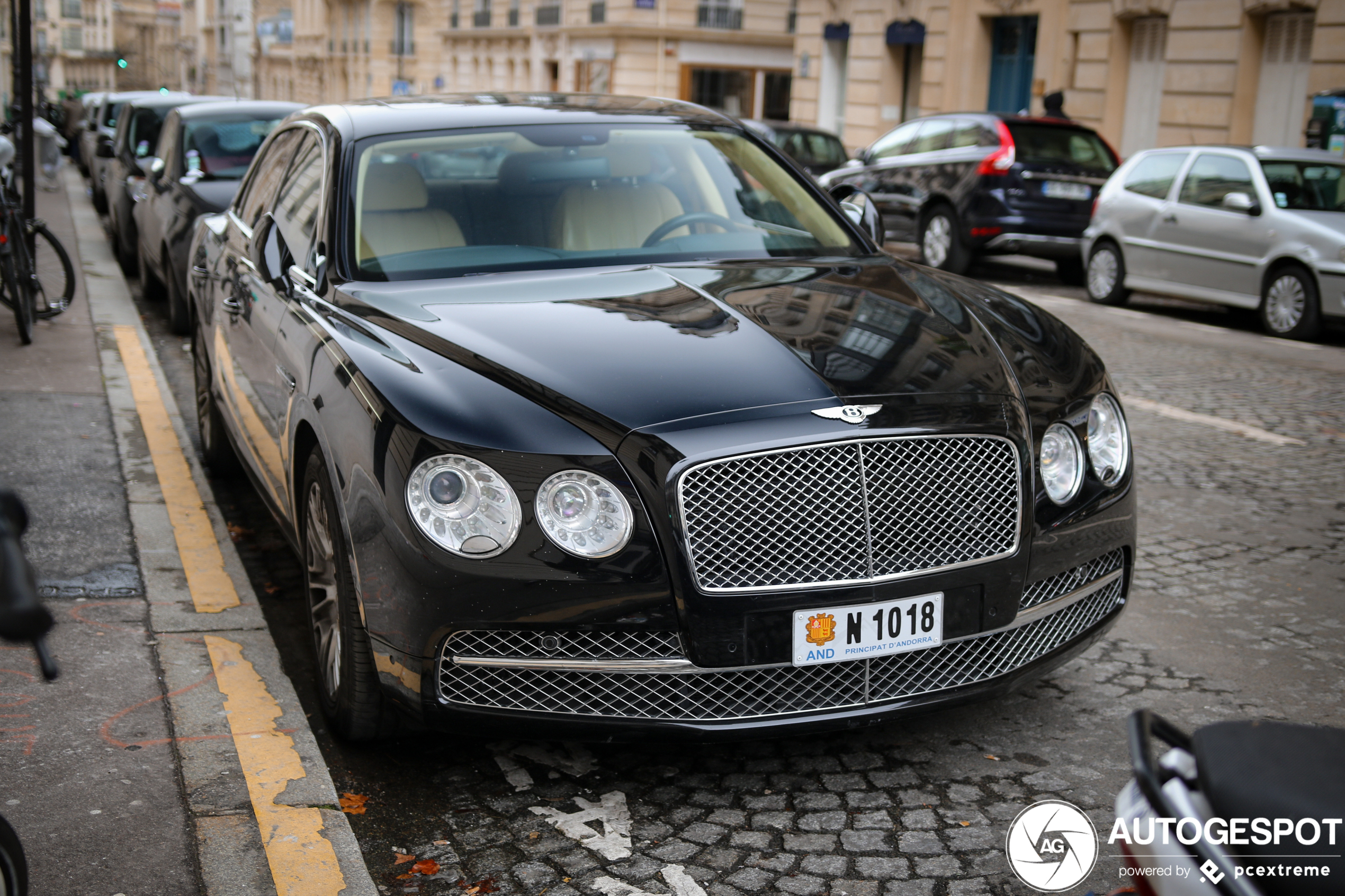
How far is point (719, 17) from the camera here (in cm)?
4969

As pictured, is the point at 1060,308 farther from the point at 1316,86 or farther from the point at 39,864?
the point at 39,864

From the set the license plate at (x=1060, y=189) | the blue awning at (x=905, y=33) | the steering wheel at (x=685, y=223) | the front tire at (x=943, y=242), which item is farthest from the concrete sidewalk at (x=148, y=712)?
the blue awning at (x=905, y=33)

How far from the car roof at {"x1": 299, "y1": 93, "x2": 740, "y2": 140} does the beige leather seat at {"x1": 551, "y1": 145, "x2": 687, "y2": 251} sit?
250 millimetres

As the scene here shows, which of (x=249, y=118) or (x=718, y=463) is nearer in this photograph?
(x=718, y=463)

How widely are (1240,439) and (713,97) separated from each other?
44874 millimetres

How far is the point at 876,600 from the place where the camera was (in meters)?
3.11

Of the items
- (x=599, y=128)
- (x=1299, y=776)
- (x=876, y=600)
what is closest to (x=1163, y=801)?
(x=1299, y=776)

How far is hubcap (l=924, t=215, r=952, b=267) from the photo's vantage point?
51.5 feet

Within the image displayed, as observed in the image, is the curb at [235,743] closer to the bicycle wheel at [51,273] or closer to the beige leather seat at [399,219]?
the beige leather seat at [399,219]

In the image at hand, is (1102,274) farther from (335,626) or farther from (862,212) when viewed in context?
(335,626)

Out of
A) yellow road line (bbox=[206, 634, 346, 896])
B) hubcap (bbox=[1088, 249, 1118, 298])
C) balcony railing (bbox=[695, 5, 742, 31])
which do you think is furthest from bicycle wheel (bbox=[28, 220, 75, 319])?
balcony railing (bbox=[695, 5, 742, 31])

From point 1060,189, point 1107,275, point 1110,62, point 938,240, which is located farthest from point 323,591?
point 1110,62

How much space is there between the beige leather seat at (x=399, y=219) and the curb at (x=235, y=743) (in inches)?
49.8

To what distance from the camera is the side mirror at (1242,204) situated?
12.1 meters
